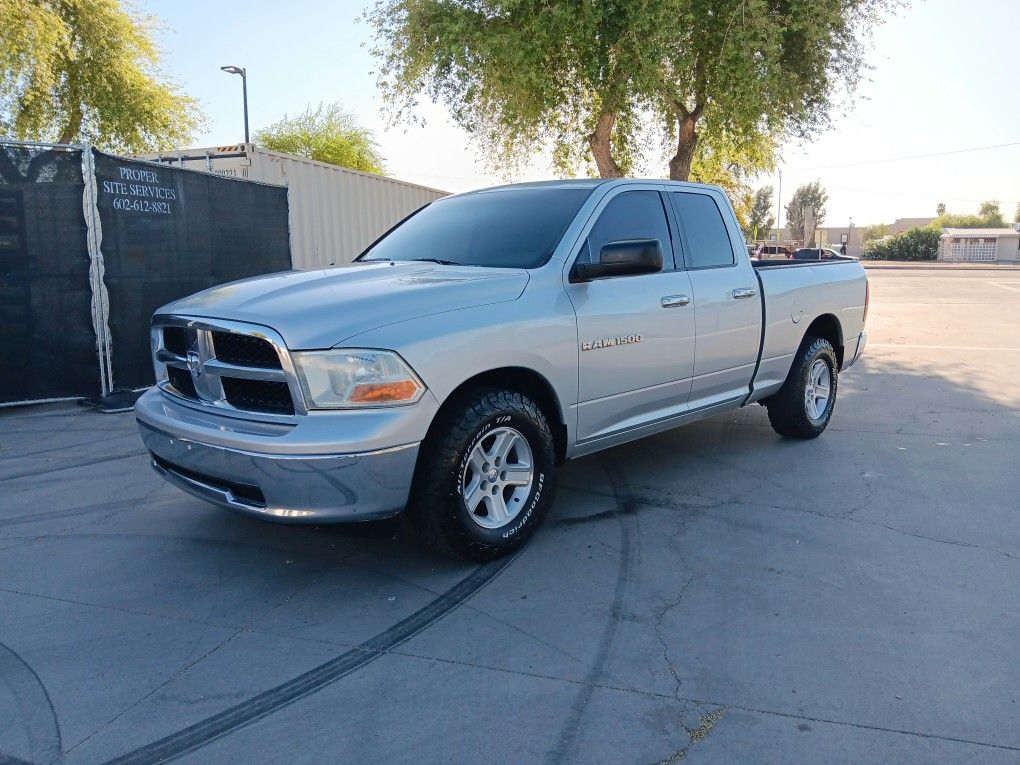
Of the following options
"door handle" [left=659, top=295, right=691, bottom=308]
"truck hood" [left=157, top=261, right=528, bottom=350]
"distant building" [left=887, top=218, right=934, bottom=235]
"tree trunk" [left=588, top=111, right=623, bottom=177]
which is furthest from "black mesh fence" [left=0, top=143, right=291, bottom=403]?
"distant building" [left=887, top=218, right=934, bottom=235]

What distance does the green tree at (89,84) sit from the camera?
19.0 metres

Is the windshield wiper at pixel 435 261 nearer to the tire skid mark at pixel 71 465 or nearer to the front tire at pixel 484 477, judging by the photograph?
the front tire at pixel 484 477

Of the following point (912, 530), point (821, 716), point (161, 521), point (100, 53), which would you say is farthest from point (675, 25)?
point (100, 53)

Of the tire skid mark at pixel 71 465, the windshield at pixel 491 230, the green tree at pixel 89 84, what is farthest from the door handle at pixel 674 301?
the green tree at pixel 89 84

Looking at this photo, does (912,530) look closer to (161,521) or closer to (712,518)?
(712,518)

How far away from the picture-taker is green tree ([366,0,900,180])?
12.2 meters

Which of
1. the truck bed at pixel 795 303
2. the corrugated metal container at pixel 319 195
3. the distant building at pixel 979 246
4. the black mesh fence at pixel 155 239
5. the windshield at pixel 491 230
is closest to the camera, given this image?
the windshield at pixel 491 230

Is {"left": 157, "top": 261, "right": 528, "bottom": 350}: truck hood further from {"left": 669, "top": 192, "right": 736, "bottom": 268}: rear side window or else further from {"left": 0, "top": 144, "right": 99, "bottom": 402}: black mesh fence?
{"left": 0, "top": 144, "right": 99, "bottom": 402}: black mesh fence

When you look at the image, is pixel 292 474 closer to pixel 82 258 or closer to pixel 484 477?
pixel 484 477

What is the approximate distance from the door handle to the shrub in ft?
278

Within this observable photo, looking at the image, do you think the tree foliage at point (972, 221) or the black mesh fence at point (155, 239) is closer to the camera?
the black mesh fence at point (155, 239)

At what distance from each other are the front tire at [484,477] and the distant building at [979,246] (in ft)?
284

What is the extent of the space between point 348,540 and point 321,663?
4.38 feet

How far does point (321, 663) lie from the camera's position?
313 cm
